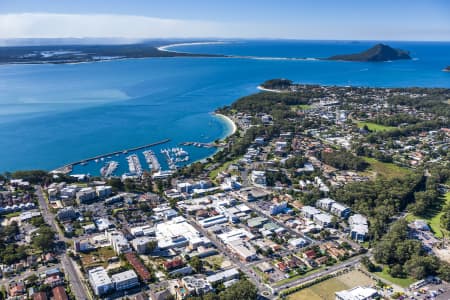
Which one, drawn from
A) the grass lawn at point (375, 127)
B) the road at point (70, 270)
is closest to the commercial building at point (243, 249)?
the road at point (70, 270)

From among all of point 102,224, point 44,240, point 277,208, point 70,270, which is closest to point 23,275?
point 44,240

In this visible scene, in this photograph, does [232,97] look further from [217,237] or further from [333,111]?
[217,237]

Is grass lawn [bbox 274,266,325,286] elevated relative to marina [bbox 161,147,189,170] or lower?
lower

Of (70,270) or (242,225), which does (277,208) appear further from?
(70,270)

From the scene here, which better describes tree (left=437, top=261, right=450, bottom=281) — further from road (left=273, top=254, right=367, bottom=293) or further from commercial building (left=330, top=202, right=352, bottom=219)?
commercial building (left=330, top=202, right=352, bottom=219)

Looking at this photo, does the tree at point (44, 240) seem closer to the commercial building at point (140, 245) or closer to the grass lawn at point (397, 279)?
the commercial building at point (140, 245)

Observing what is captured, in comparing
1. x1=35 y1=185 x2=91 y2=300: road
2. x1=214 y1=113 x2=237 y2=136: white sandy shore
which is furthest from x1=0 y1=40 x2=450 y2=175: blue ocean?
x1=35 y1=185 x2=91 y2=300: road

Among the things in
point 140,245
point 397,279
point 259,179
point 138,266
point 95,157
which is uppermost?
point 259,179
